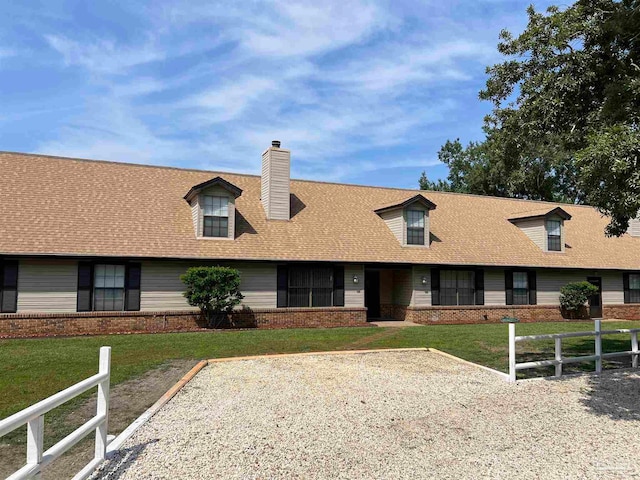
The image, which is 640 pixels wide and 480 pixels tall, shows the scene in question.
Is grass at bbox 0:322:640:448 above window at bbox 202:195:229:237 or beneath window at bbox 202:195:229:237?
beneath

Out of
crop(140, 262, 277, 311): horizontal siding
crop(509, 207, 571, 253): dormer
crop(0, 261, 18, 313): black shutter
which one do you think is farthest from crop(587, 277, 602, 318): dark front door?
crop(0, 261, 18, 313): black shutter

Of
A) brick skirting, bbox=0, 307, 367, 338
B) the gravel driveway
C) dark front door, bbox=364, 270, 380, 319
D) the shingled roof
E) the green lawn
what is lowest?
the gravel driveway

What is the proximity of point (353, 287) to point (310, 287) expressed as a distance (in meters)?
1.96

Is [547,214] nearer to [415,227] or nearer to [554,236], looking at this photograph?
[554,236]

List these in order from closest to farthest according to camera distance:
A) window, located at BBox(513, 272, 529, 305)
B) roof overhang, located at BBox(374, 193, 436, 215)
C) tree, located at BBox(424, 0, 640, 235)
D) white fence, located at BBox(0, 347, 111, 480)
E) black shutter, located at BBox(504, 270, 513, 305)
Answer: white fence, located at BBox(0, 347, 111, 480), tree, located at BBox(424, 0, 640, 235), roof overhang, located at BBox(374, 193, 436, 215), black shutter, located at BBox(504, 270, 513, 305), window, located at BBox(513, 272, 529, 305)

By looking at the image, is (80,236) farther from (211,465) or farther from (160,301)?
(211,465)

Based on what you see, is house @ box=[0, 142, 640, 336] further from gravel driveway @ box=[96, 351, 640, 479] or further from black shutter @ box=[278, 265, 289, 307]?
gravel driveway @ box=[96, 351, 640, 479]

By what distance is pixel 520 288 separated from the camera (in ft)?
78.6

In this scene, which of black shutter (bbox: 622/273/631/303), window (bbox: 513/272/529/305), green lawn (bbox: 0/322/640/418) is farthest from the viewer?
black shutter (bbox: 622/273/631/303)

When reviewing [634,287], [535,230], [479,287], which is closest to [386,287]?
[479,287]

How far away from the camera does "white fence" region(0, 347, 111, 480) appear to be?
360 centimetres

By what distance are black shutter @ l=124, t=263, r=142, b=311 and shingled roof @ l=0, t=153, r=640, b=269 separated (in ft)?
2.19

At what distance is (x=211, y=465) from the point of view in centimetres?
543

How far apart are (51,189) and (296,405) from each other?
51.1 feet
